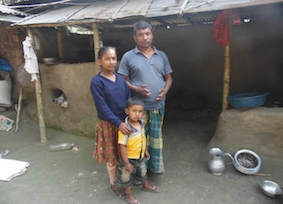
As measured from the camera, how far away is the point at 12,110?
20.0ft

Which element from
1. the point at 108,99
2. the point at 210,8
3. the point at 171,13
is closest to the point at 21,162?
the point at 108,99

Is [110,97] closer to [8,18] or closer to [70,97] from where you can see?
[70,97]

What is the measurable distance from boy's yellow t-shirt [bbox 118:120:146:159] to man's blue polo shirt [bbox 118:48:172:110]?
401mm

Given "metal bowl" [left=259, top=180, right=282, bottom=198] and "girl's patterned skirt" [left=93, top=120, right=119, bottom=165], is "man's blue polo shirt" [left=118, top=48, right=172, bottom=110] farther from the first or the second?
"metal bowl" [left=259, top=180, right=282, bottom=198]

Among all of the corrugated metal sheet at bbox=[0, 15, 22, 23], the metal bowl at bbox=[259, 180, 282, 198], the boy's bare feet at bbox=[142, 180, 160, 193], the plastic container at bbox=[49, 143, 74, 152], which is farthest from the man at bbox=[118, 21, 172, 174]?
the corrugated metal sheet at bbox=[0, 15, 22, 23]

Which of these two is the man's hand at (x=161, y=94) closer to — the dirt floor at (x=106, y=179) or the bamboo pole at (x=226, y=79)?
the dirt floor at (x=106, y=179)

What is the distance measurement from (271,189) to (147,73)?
2.06 m

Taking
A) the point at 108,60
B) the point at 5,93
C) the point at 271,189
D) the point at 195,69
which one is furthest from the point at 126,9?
the point at 5,93

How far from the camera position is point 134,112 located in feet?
8.11

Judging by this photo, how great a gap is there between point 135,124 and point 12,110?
4.85 metres

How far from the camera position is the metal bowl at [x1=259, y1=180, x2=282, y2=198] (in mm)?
2725

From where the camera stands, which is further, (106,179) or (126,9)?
(126,9)

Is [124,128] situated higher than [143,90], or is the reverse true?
[143,90]

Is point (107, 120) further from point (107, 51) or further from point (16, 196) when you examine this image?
point (16, 196)
